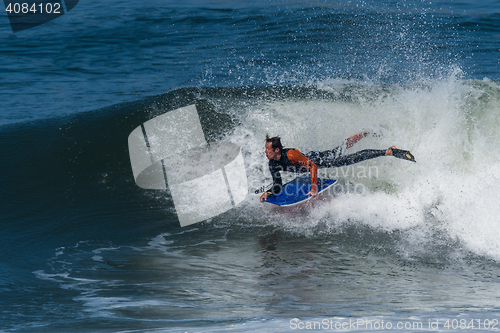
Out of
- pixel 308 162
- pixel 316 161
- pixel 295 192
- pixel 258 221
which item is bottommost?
pixel 258 221

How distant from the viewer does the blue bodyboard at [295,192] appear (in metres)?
6.11

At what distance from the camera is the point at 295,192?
249 inches

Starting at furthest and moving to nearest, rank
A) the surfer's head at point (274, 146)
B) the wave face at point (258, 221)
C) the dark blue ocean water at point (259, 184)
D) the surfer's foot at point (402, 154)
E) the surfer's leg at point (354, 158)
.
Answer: the surfer's leg at point (354, 158), the surfer's foot at point (402, 154), the surfer's head at point (274, 146), the wave face at point (258, 221), the dark blue ocean water at point (259, 184)

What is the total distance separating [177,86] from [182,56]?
2.82 meters

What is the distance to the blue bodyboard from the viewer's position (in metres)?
6.11

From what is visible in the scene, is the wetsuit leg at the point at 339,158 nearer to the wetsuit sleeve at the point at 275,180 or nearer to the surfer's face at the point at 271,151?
the wetsuit sleeve at the point at 275,180

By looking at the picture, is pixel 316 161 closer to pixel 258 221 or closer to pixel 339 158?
pixel 339 158

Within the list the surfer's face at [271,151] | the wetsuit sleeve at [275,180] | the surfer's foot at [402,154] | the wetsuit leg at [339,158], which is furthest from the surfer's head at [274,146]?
the surfer's foot at [402,154]

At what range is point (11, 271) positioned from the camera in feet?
16.5

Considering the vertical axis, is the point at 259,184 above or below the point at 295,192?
below

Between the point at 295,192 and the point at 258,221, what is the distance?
72cm

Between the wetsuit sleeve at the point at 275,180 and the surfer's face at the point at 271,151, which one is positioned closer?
the surfer's face at the point at 271,151

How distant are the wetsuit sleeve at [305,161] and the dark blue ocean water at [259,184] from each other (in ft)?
1.60

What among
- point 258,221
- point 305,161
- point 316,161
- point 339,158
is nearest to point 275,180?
point 305,161
